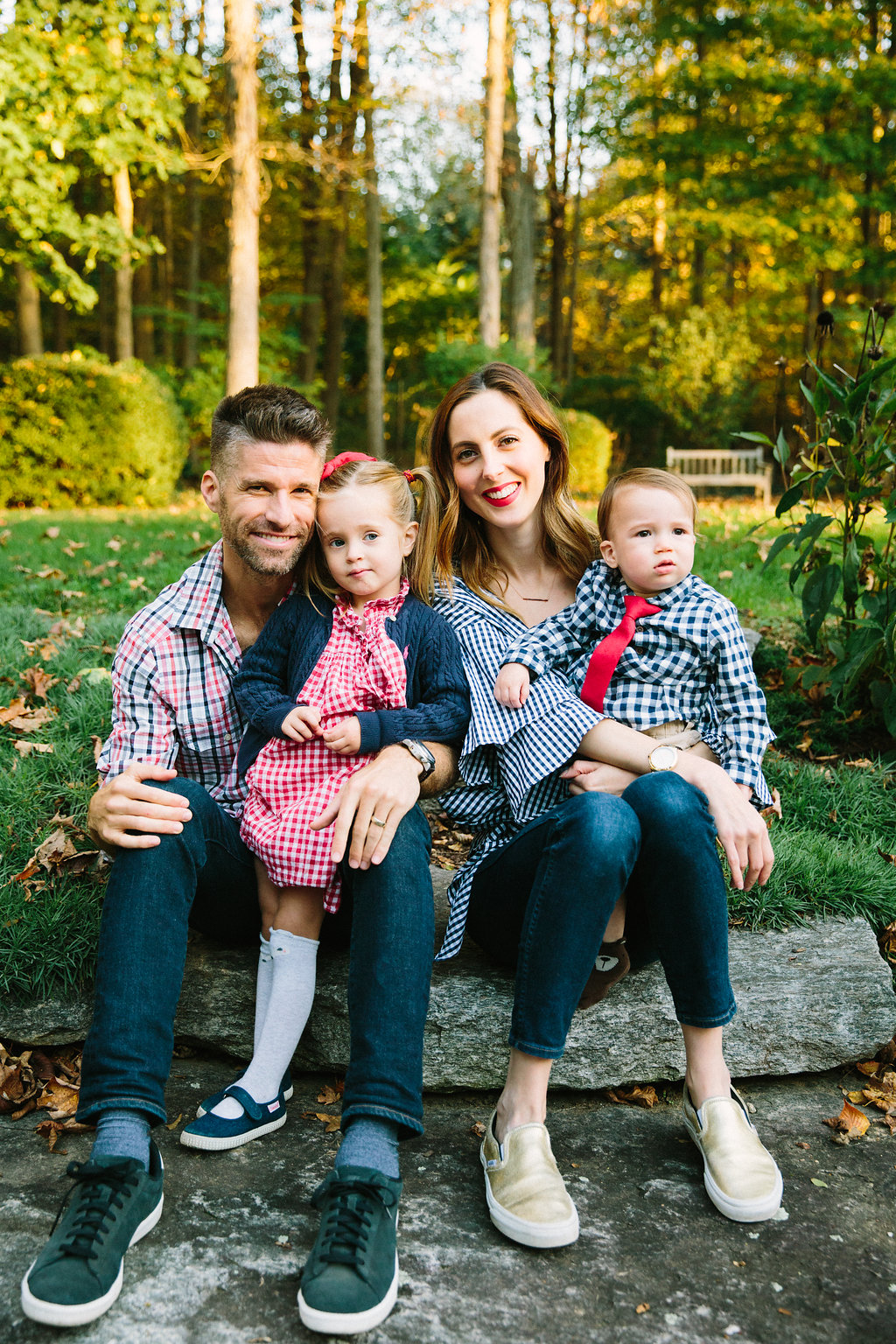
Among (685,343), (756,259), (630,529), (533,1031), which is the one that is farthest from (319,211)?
(533,1031)

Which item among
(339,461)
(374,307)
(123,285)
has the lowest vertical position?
(339,461)

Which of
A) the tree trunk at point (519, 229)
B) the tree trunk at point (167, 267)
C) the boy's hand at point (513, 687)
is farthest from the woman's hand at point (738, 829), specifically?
the tree trunk at point (167, 267)

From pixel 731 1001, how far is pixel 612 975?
28cm

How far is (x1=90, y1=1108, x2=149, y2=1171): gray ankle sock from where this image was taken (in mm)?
1877

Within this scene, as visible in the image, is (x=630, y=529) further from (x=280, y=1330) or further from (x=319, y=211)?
(x=319, y=211)

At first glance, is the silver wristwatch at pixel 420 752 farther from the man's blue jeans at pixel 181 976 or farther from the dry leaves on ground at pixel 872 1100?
the dry leaves on ground at pixel 872 1100

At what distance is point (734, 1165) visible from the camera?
2.06 meters

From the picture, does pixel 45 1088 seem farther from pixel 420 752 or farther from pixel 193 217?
pixel 193 217

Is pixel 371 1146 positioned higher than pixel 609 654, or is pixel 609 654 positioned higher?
pixel 609 654

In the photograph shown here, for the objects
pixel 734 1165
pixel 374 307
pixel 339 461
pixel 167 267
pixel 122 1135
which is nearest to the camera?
pixel 122 1135

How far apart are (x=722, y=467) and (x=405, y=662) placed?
A: 14.4 metres

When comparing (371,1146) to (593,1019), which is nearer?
(371,1146)

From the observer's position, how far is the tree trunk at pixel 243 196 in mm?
8984

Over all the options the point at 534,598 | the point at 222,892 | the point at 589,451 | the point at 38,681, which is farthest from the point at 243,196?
the point at 222,892
